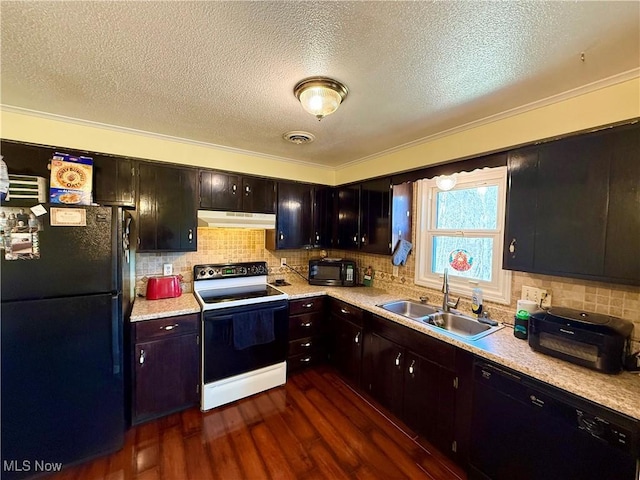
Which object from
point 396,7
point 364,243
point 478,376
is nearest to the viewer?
point 396,7

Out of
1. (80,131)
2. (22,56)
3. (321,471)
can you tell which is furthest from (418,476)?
(80,131)

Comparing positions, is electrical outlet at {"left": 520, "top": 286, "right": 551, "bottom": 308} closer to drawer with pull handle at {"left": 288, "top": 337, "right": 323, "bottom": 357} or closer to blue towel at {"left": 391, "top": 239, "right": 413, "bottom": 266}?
blue towel at {"left": 391, "top": 239, "right": 413, "bottom": 266}

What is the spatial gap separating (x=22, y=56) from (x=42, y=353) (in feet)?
5.24

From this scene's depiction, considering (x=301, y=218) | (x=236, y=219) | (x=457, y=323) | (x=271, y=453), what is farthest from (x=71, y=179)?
(x=457, y=323)

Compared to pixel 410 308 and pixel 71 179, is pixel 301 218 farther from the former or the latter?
pixel 71 179

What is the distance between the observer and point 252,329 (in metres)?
2.38

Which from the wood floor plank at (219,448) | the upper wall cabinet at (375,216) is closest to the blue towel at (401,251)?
the upper wall cabinet at (375,216)

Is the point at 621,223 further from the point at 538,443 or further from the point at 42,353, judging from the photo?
the point at 42,353

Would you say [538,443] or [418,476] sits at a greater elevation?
[538,443]

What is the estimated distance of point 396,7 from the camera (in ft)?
3.26

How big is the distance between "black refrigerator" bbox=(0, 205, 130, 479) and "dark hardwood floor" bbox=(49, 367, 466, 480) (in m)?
0.24

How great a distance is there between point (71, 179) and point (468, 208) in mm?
3155

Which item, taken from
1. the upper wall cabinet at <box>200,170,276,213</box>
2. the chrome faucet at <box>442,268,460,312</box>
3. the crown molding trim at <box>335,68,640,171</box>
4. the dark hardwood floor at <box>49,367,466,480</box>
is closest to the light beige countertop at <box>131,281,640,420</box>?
the chrome faucet at <box>442,268,460,312</box>

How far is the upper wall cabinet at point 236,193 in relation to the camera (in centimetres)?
258
